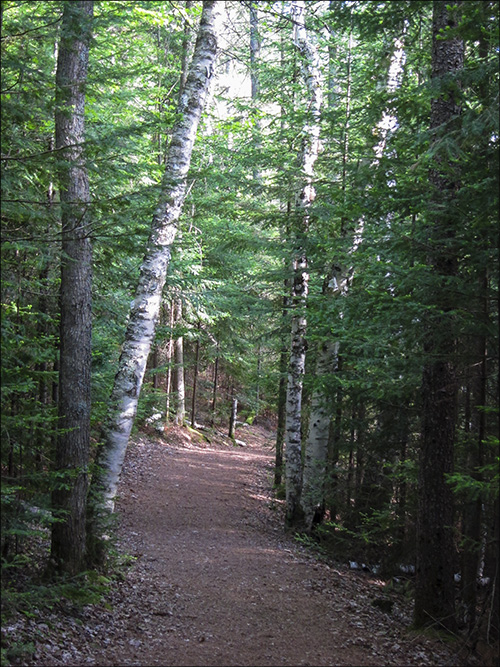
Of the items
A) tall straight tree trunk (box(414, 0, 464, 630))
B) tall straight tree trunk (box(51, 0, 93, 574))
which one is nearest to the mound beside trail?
tall straight tree trunk (box(414, 0, 464, 630))

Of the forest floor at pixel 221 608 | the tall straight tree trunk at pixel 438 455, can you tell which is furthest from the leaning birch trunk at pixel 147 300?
the tall straight tree trunk at pixel 438 455

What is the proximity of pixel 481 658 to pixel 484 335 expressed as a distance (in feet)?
12.1

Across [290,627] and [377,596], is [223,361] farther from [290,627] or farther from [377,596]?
[290,627]

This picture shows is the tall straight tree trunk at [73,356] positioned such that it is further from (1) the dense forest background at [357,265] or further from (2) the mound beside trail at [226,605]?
(2) the mound beside trail at [226,605]

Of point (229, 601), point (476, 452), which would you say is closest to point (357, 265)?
point (476, 452)

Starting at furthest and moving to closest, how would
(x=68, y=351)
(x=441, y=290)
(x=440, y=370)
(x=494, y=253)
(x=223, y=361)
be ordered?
(x=223, y=361)
(x=440, y=370)
(x=68, y=351)
(x=441, y=290)
(x=494, y=253)

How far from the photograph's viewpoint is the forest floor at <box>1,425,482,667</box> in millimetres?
5691

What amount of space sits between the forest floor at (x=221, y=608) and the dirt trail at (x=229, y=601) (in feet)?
0.06

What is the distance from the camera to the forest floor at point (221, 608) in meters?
5.69

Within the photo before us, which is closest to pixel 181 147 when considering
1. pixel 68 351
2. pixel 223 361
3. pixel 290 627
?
pixel 68 351

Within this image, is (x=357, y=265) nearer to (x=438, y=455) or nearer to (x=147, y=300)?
(x=438, y=455)

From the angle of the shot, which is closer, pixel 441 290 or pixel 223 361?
pixel 441 290

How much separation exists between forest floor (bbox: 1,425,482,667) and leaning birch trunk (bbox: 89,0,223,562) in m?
1.28

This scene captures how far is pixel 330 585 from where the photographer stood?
29.3 feet
